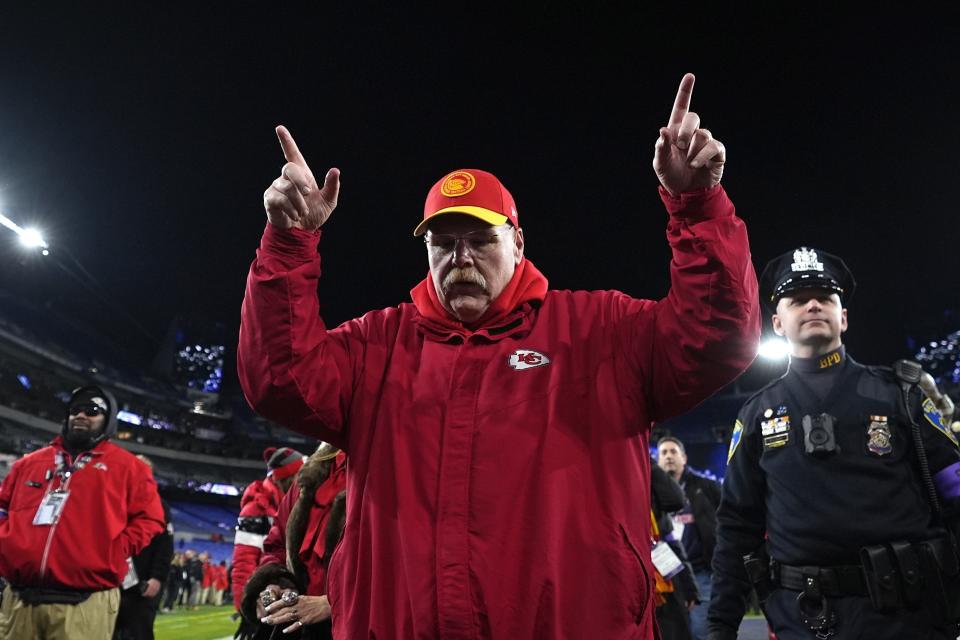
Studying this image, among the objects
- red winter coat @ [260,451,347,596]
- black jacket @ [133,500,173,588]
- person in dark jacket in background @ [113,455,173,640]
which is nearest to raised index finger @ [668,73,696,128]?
red winter coat @ [260,451,347,596]

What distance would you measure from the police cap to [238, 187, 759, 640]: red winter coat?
5.29 ft

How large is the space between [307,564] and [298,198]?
2.27 m

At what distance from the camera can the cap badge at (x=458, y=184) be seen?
219cm

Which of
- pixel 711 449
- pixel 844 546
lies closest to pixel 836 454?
pixel 844 546

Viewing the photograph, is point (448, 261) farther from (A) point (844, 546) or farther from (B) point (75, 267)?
(B) point (75, 267)

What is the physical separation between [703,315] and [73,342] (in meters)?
50.2

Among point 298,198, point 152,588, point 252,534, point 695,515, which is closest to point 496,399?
point 298,198

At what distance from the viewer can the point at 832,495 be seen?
2.80m

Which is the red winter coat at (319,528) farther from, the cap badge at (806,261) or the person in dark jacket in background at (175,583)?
the person in dark jacket in background at (175,583)

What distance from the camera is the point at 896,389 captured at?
296 cm

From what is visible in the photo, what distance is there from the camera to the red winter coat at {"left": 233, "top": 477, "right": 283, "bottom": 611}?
4.80 meters

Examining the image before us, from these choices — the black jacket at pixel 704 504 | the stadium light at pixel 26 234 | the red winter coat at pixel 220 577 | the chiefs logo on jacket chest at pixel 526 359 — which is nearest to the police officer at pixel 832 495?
the chiefs logo on jacket chest at pixel 526 359

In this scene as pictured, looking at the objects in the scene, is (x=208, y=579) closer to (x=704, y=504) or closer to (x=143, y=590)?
(x=143, y=590)

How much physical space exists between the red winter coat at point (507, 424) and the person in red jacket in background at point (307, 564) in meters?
1.46
